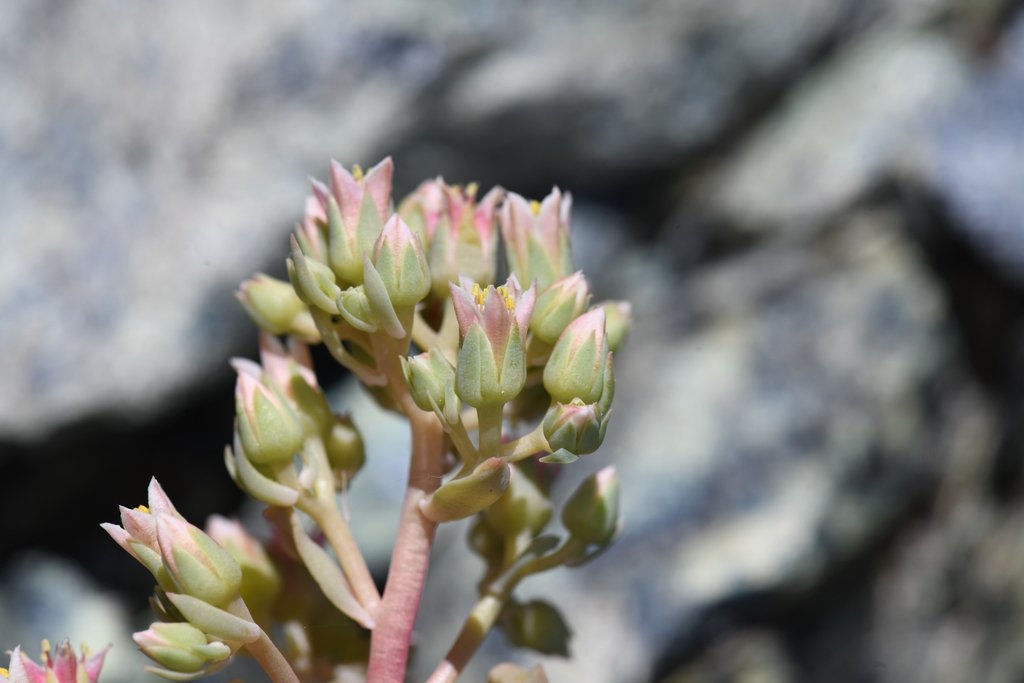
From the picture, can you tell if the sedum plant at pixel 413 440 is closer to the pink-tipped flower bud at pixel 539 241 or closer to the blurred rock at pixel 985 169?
the pink-tipped flower bud at pixel 539 241

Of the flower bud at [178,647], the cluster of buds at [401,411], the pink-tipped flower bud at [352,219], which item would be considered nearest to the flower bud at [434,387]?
the cluster of buds at [401,411]

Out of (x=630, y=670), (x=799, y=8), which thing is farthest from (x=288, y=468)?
(x=799, y=8)

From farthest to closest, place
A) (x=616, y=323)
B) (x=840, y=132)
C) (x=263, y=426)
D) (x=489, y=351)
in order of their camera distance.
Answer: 1. (x=840, y=132)
2. (x=616, y=323)
3. (x=263, y=426)
4. (x=489, y=351)

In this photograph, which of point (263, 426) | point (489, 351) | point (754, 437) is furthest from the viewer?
point (754, 437)

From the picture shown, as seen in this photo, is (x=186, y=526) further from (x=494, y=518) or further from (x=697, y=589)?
(x=697, y=589)

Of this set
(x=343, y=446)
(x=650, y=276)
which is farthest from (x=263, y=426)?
(x=650, y=276)

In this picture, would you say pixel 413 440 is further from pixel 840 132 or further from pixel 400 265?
pixel 840 132

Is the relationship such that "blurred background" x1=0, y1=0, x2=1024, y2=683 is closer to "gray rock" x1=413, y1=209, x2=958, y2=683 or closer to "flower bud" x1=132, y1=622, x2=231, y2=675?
"gray rock" x1=413, y1=209, x2=958, y2=683
